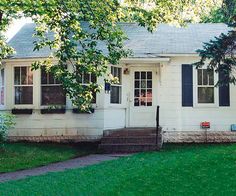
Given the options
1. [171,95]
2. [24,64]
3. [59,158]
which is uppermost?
[24,64]

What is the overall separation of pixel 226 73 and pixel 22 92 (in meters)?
7.87

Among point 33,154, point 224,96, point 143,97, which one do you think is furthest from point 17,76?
point 224,96

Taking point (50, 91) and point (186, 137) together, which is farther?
point (50, 91)

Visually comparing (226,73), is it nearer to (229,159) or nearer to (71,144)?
(229,159)

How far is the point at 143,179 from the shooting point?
8.37m

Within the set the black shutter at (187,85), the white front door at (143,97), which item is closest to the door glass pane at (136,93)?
the white front door at (143,97)

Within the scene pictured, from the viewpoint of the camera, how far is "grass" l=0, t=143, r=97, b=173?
37.4 feet

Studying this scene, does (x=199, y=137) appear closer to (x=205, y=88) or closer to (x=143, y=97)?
(x=205, y=88)

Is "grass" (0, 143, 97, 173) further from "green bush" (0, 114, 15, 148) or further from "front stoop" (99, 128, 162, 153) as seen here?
"front stoop" (99, 128, 162, 153)

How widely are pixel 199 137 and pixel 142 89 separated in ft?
9.09

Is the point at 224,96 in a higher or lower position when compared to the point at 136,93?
lower

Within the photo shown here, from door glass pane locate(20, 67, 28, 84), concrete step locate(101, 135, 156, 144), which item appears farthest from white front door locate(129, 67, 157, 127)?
door glass pane locate(20, 67, 28, 84)

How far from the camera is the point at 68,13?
440 inches

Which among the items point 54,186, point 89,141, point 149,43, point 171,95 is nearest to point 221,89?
point 171,95
